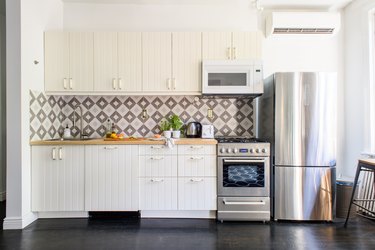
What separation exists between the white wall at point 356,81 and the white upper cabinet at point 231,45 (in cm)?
131

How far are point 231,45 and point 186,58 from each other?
589 mm

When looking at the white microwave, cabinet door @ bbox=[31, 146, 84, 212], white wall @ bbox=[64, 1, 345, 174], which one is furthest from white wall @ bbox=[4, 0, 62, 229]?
the white microwave

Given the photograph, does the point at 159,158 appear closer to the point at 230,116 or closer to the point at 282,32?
the point at 230,116

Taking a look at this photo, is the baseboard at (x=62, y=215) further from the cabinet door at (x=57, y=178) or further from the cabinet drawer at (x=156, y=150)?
the cabinet drawer at (x=156, y=150)

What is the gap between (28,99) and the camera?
260 centimetres

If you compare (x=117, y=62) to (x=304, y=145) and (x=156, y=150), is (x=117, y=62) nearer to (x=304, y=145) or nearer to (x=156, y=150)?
(x=156, y=150)

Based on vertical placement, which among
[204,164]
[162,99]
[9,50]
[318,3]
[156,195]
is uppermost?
[318,3]

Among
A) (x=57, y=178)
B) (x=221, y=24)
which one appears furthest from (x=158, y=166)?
(x=221, y=24)

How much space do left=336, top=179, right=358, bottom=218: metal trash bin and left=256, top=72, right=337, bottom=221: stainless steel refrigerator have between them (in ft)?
0.57

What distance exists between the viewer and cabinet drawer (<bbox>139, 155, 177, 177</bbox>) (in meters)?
2.71

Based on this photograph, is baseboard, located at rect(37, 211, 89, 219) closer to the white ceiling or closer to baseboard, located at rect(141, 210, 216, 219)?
baseboard, located at rect(141, 210, 216, 219)

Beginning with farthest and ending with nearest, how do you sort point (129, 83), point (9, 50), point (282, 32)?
point (282, 32), point (129, 83), point (9, 50)

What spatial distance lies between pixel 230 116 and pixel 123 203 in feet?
5.90

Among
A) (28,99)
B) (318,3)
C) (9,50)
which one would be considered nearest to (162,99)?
(28,99)
